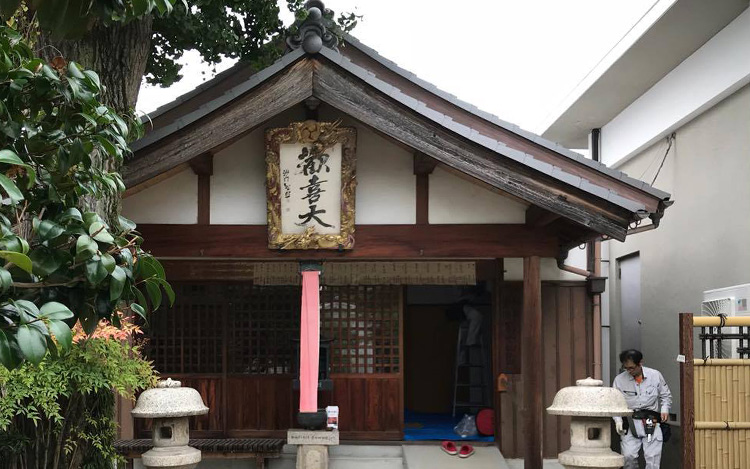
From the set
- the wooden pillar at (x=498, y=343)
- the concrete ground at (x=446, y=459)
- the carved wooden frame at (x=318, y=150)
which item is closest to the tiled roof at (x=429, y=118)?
the carved wooden frame at (x=318, y=150)

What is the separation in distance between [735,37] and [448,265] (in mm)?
4540

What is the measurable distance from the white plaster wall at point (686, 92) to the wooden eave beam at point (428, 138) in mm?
3155

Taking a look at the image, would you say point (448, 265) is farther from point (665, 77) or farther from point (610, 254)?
point (610, 254)

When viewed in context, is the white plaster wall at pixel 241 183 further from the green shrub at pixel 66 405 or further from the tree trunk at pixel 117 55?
the green shrub at pixel 66 405

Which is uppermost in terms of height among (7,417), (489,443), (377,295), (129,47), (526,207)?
(129,47)

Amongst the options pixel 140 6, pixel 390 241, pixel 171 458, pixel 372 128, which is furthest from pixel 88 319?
pixel 390 241

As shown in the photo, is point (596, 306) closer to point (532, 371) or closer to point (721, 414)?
point (532, 371)

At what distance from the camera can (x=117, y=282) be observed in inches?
135

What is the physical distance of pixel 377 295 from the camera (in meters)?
11.8

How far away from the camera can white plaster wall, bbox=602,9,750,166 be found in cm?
→ 1033

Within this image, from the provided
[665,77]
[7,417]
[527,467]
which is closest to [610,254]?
[665,77]

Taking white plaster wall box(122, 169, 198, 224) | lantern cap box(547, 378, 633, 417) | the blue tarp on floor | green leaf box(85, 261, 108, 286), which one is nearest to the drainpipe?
the blue tarp on floor

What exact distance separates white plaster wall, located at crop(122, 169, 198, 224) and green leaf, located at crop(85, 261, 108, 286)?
6630 millimetres

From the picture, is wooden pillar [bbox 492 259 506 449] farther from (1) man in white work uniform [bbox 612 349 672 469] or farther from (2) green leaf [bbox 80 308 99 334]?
(2) green leaf [bbox 80 308 99 334]
